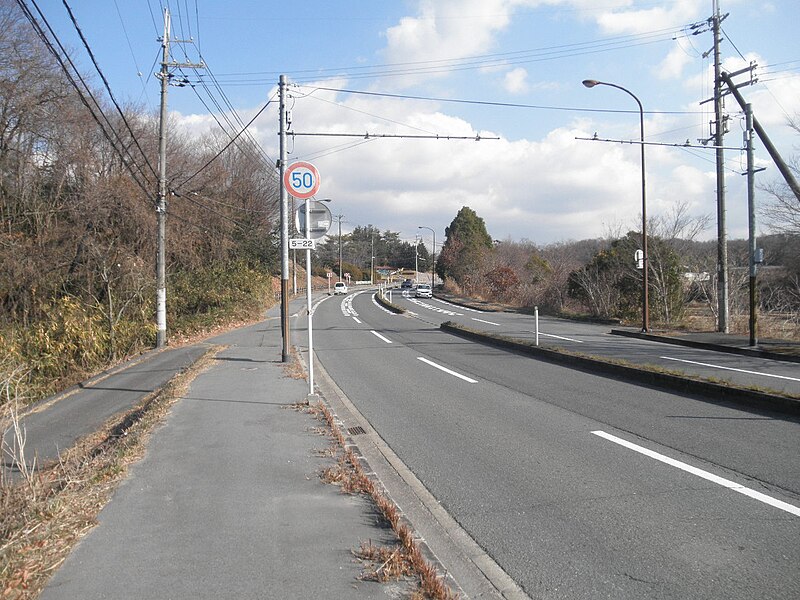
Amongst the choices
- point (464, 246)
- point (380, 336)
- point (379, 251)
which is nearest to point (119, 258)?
point (380, 336)

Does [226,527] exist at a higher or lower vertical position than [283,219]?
lower

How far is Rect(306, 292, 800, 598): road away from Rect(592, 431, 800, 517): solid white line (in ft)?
0.07

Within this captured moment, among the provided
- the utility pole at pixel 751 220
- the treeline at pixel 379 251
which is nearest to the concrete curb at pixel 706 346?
the utility pole at pixel 751 220

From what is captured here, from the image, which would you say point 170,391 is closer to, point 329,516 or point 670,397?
point 329,516

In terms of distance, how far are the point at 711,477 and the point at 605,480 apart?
1.02 m

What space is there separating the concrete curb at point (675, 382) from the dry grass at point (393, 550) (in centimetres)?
628

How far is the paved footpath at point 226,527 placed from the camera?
3.62 metres

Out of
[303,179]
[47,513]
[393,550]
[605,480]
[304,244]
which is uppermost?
[303,179]

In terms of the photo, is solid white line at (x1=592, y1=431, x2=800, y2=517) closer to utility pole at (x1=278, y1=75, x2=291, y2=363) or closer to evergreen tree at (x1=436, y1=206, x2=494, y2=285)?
utility pole at (x1=278, y1=75, x2=291, y2=363)

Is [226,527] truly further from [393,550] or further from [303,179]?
[303,179]

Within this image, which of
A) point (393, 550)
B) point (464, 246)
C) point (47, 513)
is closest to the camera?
point (393, 550)

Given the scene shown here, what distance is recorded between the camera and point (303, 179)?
32.3ft

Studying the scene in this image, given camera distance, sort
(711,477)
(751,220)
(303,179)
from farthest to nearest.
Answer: (751,220) → (303,179) → (711,477)

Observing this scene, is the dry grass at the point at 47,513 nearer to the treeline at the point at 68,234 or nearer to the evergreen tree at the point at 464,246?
the treeline at the point at 68,234
